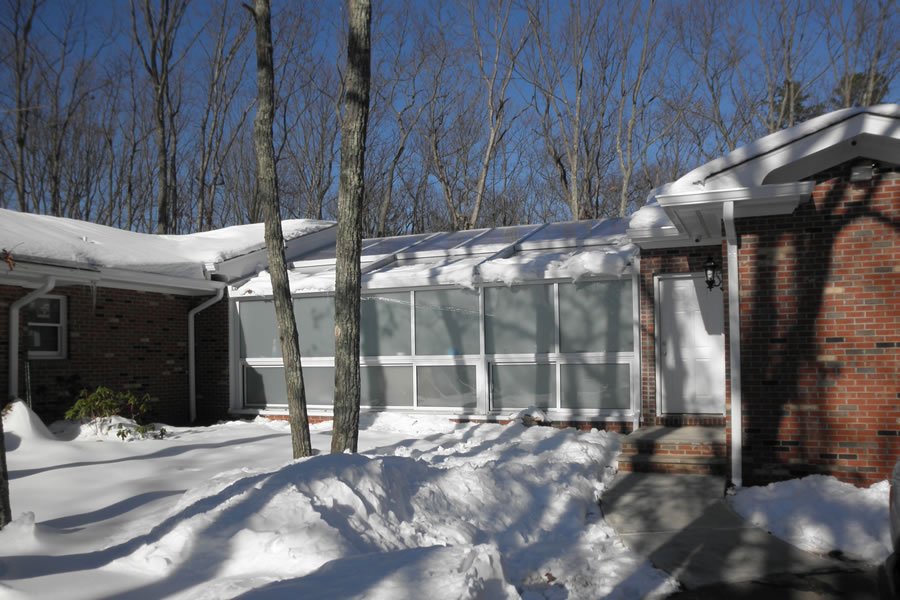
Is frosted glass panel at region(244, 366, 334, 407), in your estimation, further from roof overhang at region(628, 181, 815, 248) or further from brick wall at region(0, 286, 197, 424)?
roof overhang at region(628, 181, 815, 248)

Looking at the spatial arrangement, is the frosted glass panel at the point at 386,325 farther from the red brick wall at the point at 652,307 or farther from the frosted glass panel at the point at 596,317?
the red brick wall at the point at 652,307

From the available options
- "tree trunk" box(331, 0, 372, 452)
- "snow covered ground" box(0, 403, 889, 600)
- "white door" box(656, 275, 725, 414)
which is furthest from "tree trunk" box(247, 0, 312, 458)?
"white door" box(656, 275, 725, 414)

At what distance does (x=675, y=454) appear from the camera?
7789 millimetres

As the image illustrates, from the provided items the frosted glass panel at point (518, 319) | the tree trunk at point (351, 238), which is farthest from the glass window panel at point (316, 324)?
the tree trunk at point (351, 238)

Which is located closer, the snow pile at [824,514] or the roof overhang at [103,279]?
the snow pile at [824,514]

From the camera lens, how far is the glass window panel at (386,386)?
10.5 meters

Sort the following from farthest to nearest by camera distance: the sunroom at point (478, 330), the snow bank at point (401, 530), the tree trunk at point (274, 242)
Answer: the sunroom at point (478, 330) → the tree trunk at point (274, 242) → the snow bank at point (401, 530)

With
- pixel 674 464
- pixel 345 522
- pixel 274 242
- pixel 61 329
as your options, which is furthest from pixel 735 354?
pixel 61 329

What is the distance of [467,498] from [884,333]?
166 inches

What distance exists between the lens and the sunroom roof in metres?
9.65

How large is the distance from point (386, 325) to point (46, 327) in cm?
486

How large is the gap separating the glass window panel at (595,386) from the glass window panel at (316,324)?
3783 mm

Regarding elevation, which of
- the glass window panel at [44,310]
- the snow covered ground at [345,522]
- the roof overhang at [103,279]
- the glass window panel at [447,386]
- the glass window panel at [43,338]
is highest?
the roof overhang at [103,279]

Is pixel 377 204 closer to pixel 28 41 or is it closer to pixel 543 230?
pixel 28 41
